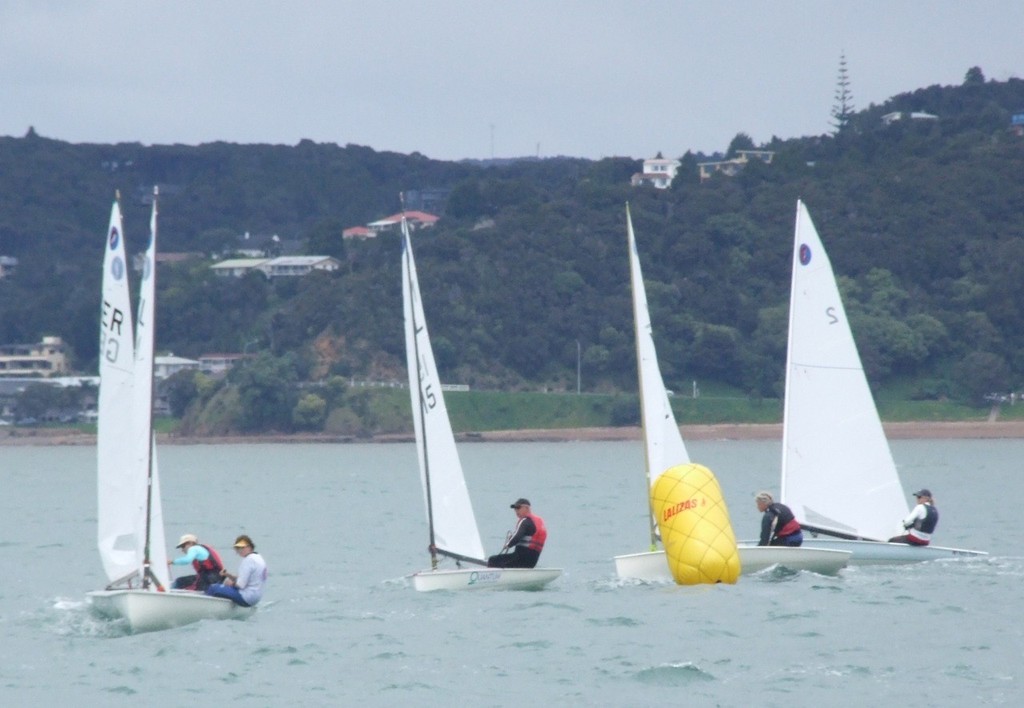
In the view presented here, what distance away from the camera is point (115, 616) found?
1955 cm

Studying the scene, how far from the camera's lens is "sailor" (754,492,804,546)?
73.7 feet

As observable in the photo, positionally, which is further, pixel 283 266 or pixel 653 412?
pixel 283 266

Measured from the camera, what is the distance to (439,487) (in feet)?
72.2

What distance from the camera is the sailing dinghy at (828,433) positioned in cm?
2438

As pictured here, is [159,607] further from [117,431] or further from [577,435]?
[577,435]

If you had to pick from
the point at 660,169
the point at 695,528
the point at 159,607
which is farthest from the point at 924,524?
the point at 660,169

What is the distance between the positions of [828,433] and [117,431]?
994 centimetres

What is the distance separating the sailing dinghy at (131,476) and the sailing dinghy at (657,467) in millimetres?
4944

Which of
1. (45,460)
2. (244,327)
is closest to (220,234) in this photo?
(244,327)

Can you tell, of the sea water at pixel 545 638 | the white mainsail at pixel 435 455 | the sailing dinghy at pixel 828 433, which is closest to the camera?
the sea water at pixel 545 638

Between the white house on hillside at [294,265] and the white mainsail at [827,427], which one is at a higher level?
the white house on hillside at [294,265]

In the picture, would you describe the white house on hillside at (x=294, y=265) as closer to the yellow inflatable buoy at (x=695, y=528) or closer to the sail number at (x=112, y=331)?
the yellow inflatable buoy at (x=695, y=528)

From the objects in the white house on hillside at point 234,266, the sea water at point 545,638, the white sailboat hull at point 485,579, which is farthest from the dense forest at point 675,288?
the white sailboat hull at point 485,579

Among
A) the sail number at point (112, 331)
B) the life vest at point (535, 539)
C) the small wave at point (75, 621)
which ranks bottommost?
the small wave at point (75, 621)
